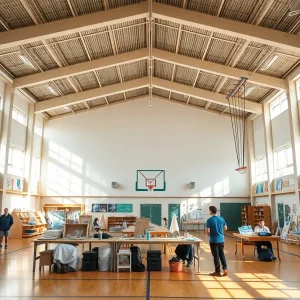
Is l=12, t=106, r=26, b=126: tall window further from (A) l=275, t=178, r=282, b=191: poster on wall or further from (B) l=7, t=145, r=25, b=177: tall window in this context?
(A) l=275, t=178, r=282, b=191: poster on wall

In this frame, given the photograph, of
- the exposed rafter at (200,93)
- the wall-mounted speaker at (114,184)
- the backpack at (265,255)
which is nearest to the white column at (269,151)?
the exposed rafter at (200,93)

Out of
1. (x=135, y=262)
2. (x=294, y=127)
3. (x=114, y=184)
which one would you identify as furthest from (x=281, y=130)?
(x=135, y=262)

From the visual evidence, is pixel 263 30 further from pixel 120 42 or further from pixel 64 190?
pixel 64 190

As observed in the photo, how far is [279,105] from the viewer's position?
49.0 feet

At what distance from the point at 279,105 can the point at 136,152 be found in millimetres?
8160

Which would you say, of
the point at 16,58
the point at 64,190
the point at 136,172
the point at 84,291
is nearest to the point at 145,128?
the point at 136,172

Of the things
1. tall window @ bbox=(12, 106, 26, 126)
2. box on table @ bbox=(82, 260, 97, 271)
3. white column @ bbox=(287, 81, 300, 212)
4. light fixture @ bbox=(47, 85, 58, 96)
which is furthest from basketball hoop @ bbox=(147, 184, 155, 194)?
box on table @ bbox=(82, 260, 97, 271)

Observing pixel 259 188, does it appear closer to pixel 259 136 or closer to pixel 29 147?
pixel 259 136

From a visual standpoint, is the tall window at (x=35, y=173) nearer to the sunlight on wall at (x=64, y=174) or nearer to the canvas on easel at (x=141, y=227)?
the sunlight on wall at (x=64, y=174)

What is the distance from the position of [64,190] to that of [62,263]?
12.4 metres

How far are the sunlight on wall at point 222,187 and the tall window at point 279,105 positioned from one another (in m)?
4.78

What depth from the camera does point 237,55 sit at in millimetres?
12758

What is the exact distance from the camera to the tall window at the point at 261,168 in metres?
16.8

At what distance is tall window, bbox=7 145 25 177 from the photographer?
1504cm
